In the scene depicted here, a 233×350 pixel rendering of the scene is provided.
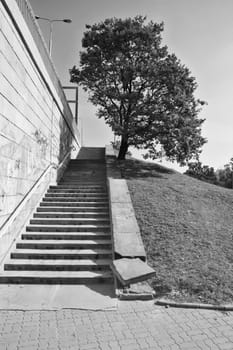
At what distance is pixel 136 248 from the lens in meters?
5.25

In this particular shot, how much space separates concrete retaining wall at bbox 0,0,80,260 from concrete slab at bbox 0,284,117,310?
1.45 meters

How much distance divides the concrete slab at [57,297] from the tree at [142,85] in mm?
8846

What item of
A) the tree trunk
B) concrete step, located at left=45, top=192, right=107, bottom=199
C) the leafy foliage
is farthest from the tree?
the leafy foliage

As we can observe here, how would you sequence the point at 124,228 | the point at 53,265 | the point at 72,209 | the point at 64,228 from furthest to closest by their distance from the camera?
1. the point at 72,209
2. the point at 64,228
3. the point at 124,228
4. the point at 53,265

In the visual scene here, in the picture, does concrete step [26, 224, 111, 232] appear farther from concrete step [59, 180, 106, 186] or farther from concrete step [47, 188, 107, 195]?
concrete step [59, 180, 106, 186]

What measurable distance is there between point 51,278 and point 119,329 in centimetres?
187

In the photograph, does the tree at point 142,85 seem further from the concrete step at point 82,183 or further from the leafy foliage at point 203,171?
the leafy foliage at point 203,171

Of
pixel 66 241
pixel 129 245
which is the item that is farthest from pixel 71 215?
pixel 129 245

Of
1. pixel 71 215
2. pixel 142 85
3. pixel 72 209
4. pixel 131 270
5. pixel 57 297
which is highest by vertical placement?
pixel 142 85

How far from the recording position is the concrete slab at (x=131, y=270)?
432 cm

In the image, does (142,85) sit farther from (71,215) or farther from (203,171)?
(203,171)

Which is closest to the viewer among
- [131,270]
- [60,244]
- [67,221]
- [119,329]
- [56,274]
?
[119,329]

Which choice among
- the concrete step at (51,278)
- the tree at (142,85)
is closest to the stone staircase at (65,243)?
the concrete step at (51,278)

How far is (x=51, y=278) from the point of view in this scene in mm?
4629
